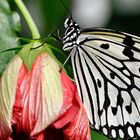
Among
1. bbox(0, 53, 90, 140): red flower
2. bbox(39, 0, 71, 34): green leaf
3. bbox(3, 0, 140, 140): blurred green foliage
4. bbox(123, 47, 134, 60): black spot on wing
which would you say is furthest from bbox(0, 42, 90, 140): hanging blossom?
Result: bbox(39, 0, 71, 34): green leaf

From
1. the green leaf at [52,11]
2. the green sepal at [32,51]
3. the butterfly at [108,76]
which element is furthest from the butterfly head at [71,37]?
the green leaf at [52,11]

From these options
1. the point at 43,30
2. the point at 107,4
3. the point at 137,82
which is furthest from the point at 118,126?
the point at 107,4

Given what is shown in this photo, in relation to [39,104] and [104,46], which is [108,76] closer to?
[104,46]

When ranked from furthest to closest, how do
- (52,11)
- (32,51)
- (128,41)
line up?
(52,11) < (128,41) < (32,51)

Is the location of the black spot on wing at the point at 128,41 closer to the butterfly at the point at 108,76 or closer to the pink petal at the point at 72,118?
the butterfly at the point at 108,76

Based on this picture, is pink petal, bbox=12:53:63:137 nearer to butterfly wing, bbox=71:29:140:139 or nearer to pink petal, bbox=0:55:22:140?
pink petal, bbox=0:55:22:140

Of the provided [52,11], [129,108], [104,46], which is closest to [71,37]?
[104,46]
